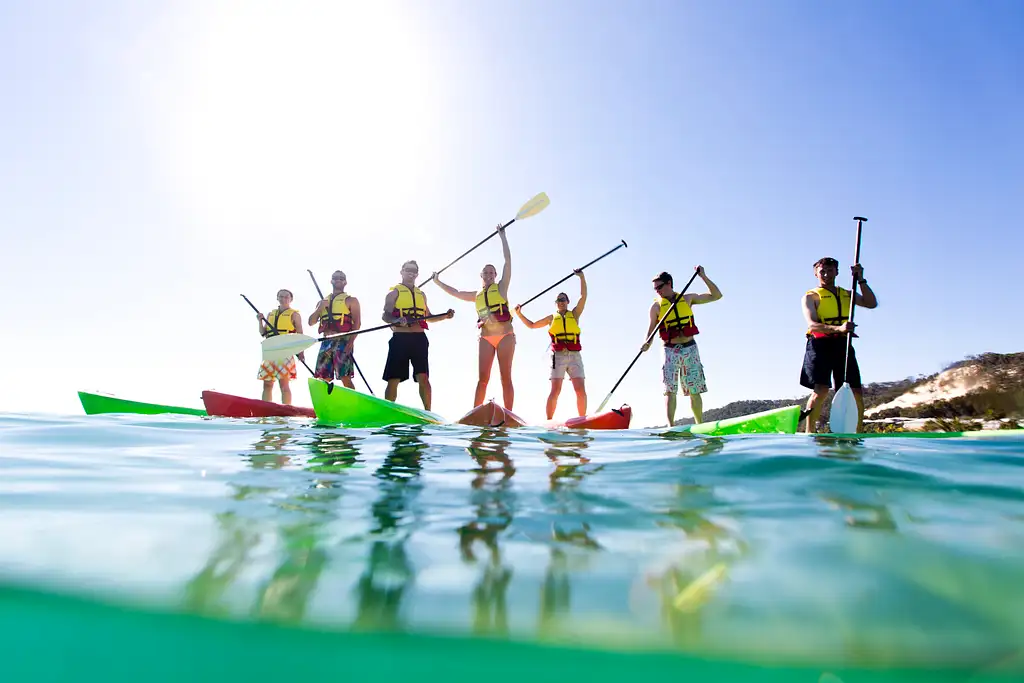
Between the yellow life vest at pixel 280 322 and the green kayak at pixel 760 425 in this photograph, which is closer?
→ the green kayak at pixel 760 425

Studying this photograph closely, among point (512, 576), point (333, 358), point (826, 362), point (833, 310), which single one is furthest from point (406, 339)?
point (512, 576)

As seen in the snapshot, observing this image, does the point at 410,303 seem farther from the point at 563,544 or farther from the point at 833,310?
the point at 563,544

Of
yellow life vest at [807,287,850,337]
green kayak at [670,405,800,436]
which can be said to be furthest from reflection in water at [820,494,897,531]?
yellow life vest at [807,287,850,337]

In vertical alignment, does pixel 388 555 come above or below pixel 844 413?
below

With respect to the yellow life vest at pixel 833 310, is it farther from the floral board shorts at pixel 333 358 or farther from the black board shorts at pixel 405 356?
the floral board shorts at pixel 333 358

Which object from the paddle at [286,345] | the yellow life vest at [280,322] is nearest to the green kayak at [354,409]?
the paddle at [286,345]

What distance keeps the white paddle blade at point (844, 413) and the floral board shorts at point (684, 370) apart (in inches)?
72.7

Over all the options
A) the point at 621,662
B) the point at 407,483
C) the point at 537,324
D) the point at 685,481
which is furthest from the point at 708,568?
the point at 537,324

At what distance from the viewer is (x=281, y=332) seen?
30.2 feet

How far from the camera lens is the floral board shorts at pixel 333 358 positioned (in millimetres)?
8484

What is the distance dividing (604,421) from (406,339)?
9.43ft

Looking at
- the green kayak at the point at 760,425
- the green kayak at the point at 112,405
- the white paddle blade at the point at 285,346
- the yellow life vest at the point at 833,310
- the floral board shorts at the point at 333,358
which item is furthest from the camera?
the floral board shorts at the point at 333,358

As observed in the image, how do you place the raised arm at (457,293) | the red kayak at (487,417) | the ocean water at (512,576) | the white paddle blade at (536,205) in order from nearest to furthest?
the ocean water at (512,576), the red kayak at (487,417), the raised arm at (457,293), the white paddle blade at (536,205)

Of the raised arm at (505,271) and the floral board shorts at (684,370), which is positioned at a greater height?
the raised arm at (505,271)
